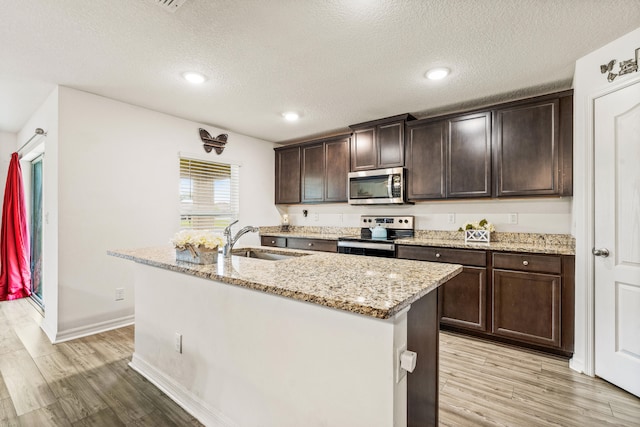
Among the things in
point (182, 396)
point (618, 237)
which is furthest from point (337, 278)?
point (618, 237)

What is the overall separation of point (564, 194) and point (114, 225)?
174 inches

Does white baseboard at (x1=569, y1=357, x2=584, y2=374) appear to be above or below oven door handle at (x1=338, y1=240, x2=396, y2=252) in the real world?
below

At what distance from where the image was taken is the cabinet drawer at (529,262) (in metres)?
2.51

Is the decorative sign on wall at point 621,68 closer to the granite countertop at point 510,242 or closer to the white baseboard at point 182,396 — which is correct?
the granite countertop at point 510,242

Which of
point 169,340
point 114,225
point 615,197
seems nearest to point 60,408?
point 169,340

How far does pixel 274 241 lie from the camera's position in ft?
15.3

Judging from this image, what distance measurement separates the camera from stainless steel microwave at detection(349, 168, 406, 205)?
360 centimetres

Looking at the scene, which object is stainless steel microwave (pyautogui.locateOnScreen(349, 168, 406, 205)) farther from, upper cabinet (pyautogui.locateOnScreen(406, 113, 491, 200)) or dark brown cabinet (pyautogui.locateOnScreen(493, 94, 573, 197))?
dark brown cabinet (pyautogui.locateOnScreen(493, 94, 573, 197))

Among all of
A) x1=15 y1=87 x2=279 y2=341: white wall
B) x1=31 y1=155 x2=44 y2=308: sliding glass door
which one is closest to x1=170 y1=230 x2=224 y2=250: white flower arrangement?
x1=15 y1=87 x2=279 y2=341: white wall

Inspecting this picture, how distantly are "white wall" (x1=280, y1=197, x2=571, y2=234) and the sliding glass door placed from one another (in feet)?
13.5

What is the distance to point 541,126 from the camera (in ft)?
9.15

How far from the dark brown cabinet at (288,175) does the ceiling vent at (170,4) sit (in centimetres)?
305

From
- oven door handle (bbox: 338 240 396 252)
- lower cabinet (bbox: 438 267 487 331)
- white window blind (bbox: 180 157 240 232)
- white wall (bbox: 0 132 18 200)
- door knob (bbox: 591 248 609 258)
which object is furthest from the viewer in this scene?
white wall (bbox: 0 132 18 200)

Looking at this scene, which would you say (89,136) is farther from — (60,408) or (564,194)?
(564,194)
